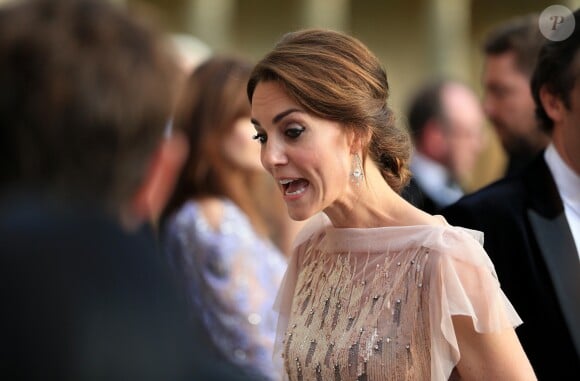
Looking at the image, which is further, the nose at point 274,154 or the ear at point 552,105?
the ear at point 552,105

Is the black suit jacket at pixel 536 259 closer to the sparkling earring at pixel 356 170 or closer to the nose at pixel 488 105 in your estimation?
the sparkling earring at pixel 356 170

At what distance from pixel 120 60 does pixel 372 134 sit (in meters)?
1.51

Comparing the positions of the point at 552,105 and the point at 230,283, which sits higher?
the point at 552,105

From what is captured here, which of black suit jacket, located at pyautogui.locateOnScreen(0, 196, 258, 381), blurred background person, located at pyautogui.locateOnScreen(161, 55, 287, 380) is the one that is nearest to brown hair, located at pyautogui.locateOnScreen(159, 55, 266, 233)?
blurred background person, located at pyautogui.locateOnScreen(161, 55, 287, 380)

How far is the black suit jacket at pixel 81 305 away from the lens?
1.43 metres

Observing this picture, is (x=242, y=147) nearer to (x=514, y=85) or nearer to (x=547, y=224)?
(x=514, y=85)

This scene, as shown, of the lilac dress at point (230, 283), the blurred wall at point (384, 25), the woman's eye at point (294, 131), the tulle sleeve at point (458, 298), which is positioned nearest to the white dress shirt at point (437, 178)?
the lilac dress at point (230, 283)

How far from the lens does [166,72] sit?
1.61 metres

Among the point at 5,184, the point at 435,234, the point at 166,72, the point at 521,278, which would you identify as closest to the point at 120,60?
the point at 166,72

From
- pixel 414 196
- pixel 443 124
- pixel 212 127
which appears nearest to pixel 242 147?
pixel 212 127

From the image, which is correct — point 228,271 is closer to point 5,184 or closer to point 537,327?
point 537,327

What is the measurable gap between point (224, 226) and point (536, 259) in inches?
59.7

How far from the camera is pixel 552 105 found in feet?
11.5

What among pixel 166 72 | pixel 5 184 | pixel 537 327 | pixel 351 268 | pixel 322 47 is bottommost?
pixel 537 327
